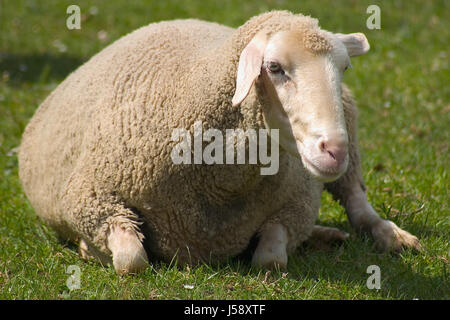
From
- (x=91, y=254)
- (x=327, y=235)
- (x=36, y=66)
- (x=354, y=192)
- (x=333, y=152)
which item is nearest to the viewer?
(x=333, y=152)

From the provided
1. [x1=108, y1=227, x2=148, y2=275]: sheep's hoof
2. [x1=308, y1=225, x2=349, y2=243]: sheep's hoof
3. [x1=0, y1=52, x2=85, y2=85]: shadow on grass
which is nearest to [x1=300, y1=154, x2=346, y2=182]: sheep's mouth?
[x1=108, y1=227, x2=148, y2=275]: sheep's hoof

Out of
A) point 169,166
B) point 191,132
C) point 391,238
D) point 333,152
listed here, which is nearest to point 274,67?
point 333,152

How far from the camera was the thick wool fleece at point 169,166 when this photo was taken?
3590 millimetres

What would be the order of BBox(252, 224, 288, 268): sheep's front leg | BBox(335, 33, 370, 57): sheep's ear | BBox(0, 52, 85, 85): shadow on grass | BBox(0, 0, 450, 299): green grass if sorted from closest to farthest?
BBox(335, 33, 370, 57): sheep's ear < BBox(0, 0, 450, 299): green grass < BBox(252, 224, 288, 268): sheep's front leg < BBox(0, 52, 85, 85): shadow on grass

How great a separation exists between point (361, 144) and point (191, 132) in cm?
271

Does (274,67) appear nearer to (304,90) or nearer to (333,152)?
(304,90)

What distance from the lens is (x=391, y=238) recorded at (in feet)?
13.7

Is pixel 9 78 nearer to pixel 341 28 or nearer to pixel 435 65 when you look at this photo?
pixel 341 28

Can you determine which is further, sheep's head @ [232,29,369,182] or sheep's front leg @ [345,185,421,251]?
sheep's front leg @ [345,185,421,251]

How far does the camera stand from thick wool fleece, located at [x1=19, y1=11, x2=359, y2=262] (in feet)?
11.8

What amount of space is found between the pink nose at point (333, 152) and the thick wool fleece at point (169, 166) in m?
0.45

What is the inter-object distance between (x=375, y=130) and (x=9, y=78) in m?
3.94

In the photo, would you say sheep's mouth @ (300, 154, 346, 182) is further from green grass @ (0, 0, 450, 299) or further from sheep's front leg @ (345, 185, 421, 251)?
Result: sheep's front leg @ (345, 185, 421, 251)

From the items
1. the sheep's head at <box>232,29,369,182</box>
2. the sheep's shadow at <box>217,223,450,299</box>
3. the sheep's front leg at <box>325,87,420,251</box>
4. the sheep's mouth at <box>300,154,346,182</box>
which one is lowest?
the sheep's shadow at <box>217,223,450,299</box>
